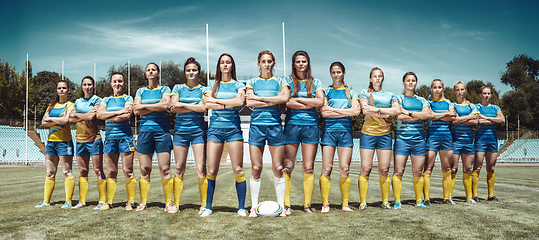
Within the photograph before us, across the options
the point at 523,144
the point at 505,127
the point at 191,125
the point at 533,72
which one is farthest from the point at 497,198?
the point at 533,72

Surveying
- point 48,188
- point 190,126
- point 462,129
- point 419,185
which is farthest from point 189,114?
point 462,129

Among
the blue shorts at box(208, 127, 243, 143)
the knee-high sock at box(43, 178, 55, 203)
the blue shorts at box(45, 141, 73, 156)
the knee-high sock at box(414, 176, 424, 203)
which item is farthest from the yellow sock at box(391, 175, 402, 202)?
the knee-high sock at box(43, 178, 55, 203)

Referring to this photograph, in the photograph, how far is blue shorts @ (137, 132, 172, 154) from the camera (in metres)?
5.48

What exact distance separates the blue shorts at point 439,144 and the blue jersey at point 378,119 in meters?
1.07

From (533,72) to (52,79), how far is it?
76.4m

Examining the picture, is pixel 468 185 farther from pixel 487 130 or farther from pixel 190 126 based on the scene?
pixel 190 126

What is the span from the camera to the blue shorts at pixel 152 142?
548 cm

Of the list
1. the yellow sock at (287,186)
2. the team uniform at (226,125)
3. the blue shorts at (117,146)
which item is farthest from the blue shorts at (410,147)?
the blue shorts at (117,146)

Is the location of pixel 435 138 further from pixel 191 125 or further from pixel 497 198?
pixel 191 125

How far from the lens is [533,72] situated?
164ft

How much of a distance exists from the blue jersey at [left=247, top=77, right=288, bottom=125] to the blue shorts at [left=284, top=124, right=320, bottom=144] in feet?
0.76

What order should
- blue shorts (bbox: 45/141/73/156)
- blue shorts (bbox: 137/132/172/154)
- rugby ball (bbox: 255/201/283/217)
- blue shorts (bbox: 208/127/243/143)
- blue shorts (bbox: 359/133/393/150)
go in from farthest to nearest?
1. blue shorts (bbox: 45/141/73/156)
2. blue shorts (bbox: 359/133/393/150)
3. blue shorts (bbox: 137/132/172/154)
4. blue shorts (bbox: 208/127/243/143)
5. rugby ball (bbox: 255/201/283/217)

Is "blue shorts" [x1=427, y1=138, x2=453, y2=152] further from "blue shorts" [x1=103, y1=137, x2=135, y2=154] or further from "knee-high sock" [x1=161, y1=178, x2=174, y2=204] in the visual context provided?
"blue shorts" [x1=103, y1=137, x2=135, y2=154]

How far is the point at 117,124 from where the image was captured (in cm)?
579
